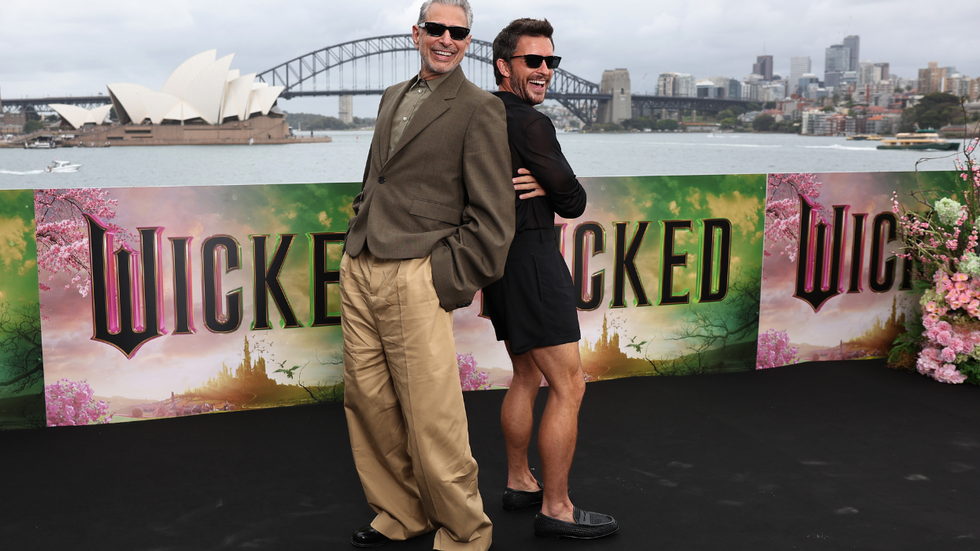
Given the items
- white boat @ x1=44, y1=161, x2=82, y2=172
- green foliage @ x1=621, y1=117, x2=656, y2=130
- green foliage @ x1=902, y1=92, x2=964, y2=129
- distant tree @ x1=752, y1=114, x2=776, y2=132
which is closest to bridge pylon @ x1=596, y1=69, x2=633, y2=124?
green foliage @ x1=621, y1=117, x2=656, y2=130

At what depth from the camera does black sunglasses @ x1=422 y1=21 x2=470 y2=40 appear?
1.73m

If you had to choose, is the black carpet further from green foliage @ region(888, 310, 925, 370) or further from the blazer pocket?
the blazer pocket

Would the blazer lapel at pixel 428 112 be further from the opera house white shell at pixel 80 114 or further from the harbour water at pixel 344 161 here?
the opera house white shell at pixel 80 114

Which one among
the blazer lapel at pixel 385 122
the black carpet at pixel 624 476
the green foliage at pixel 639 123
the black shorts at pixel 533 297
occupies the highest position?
the green foliage at pixel 639 123

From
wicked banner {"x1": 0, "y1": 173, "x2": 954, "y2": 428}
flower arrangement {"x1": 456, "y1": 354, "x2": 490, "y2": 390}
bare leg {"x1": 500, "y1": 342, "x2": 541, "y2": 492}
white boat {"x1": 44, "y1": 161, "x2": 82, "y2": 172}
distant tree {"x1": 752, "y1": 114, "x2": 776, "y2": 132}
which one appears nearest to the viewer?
bare leg {"x1": 500, "y1": 342, "x2": 541, "y2": 492}

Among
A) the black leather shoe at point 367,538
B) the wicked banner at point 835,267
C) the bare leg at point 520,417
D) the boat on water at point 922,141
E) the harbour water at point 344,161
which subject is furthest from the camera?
the harbour water at point 344,161

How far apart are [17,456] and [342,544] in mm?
1322

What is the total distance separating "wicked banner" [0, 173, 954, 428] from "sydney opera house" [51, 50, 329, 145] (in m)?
39.3

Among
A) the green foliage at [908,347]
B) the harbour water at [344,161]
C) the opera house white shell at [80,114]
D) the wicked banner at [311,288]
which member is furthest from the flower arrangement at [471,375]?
the opera house white shell at [80,114]

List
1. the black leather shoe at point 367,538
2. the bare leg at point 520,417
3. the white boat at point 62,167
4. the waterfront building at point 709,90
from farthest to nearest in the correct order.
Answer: the white boat at point 62,167 → the waterfront building at point 709,90 → the bare leg at point 520,417 → the black leather shoe at point 367,538

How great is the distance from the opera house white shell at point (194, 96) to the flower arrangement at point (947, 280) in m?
39.8

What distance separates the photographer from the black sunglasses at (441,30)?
1733 millimetres

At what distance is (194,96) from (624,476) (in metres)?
43.1

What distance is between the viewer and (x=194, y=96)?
40.9 m
